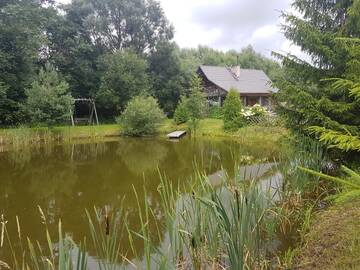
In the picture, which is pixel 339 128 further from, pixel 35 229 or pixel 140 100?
pixel 140 100

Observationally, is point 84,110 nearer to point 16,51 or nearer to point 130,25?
point 16,51

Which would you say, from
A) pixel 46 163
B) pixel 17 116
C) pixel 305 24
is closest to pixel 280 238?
pixel 305 24

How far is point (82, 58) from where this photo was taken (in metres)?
24.7

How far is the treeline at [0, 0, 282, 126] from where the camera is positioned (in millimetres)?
18469

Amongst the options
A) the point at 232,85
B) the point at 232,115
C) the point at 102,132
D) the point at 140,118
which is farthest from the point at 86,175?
the point at 232,85

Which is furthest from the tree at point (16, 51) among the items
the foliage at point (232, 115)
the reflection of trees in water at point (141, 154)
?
Answer: the foliage at point (232, 115)

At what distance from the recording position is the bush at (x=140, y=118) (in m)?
18.8

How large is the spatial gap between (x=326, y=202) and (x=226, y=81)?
23326 millimetres

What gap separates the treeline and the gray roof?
203 cm

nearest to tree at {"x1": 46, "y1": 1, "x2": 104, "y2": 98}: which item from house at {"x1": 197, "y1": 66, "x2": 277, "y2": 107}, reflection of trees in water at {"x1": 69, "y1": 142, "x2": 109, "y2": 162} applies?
reflection of trees in water at {"x1": 69, "y1": 142, "x2": 109, "y2": 162}

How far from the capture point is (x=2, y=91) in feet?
56.3

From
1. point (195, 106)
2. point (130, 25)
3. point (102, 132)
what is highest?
point (130, 25)

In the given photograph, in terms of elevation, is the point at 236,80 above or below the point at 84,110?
above

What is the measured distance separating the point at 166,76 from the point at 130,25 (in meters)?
5.46
